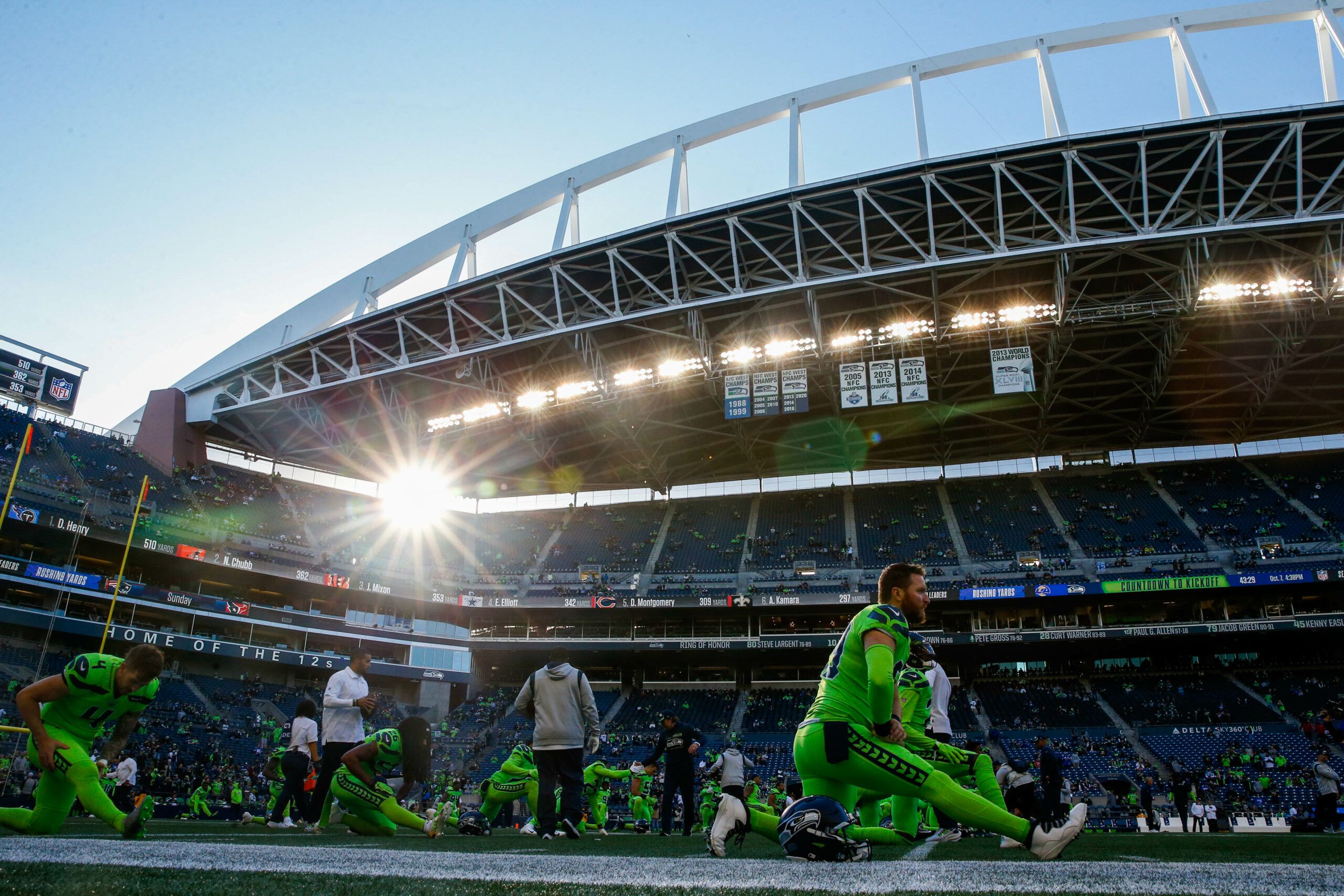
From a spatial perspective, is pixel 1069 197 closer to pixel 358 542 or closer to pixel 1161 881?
pixel 1161 881

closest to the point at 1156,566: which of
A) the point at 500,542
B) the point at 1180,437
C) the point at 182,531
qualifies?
the point at 1180,437

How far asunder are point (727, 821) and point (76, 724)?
4681 millimetres

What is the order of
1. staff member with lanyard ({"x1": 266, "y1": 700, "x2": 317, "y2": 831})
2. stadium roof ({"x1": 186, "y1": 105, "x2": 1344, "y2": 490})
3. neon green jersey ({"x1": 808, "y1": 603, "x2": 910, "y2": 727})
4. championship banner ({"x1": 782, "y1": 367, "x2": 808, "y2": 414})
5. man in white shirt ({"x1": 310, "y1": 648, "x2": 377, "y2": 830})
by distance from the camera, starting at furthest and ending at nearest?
championship banner ({"x1": 782, "y1": 367, "x2": 808, "y2": 414}), stadium roof ({"x1": 186, "y1": 105, "x2": 1344, "y2": 490}), staff member with lanyard ({"x1": 266, "y1": 700, "x2": 317, "y2": 831}), man in white shirt ({"x1": 310, "y1": 648, "x2": 377, "y2": 830}), neon green jersey ({"x1": 808, "y1": 603, "x2": 910, "y2": 727})

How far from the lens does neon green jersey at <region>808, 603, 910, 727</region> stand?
473cm

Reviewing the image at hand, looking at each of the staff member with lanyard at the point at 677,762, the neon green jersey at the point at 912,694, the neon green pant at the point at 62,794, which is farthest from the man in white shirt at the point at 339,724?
the neon green jersey at the point at 912,694

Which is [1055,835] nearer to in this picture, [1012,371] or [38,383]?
[1012,371]

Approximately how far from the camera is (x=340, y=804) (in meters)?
8.12

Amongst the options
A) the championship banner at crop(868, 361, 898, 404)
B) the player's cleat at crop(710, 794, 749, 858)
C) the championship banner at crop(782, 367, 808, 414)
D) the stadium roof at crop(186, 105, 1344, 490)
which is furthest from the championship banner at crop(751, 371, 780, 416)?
the player's cleat at crop(710, 794, 749, 858)

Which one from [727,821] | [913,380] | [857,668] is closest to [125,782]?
[727,821]

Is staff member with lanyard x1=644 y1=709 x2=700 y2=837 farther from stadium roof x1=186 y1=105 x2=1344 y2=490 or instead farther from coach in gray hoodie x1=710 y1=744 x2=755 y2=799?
stadium roof x1=186 y1=105 x2=1344 y2=490

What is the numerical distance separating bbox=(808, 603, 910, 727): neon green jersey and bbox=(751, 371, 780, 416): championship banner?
87.4ft

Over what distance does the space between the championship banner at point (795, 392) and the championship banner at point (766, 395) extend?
314mm

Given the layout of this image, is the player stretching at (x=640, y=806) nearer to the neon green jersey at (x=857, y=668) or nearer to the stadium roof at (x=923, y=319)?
the neon green jersey at (x=857, y=668)

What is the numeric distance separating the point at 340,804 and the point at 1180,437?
47.8 m
